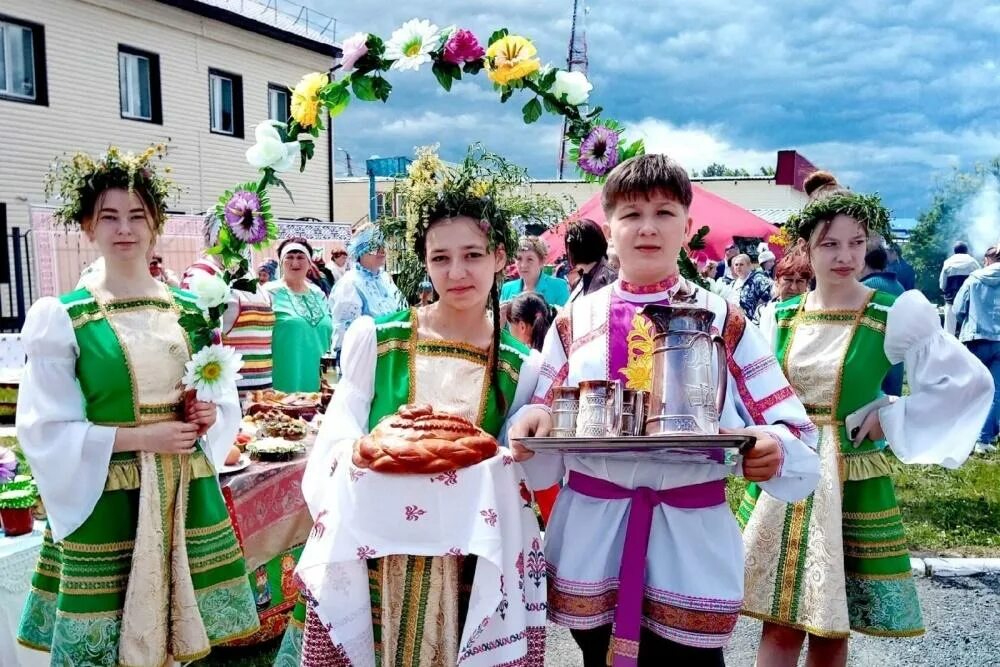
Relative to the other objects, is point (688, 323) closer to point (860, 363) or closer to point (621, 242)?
point (621, 242)

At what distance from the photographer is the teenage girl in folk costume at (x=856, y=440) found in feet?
9.30

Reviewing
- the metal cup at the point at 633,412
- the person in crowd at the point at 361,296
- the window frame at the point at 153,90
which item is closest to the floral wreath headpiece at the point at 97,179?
the metal cup at the point at 633,412

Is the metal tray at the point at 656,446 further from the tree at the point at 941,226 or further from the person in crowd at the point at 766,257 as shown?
the tree at the point at 941,226

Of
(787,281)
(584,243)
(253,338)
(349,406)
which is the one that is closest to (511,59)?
(349,406)

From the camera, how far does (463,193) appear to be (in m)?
2.27

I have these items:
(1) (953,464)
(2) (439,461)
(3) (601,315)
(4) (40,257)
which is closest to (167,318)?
(2) (439,461)

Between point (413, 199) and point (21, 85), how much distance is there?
14020mm

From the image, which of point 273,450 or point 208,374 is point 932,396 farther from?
point 273,450

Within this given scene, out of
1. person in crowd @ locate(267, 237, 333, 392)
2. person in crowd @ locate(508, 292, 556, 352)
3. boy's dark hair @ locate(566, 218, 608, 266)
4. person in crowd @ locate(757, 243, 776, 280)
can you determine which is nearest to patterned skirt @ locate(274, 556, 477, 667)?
person in crowd @ locate(508, 292, 556, 352)

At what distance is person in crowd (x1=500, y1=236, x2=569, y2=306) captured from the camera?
20.4 feet

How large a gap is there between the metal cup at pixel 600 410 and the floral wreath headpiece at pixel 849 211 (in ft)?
5.18

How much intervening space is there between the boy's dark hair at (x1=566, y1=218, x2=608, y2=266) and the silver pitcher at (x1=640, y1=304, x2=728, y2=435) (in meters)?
2.89

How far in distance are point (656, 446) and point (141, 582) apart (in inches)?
73.9

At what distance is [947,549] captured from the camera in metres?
4.94
